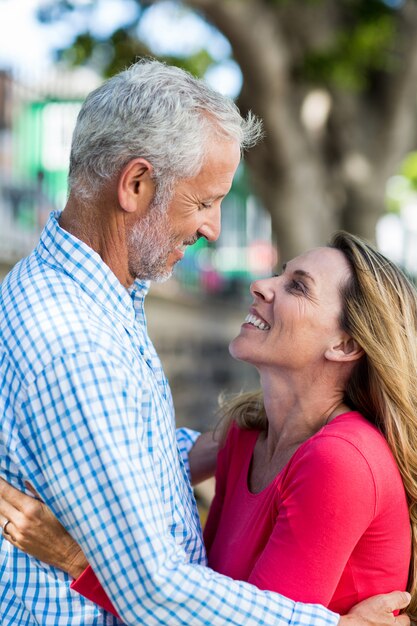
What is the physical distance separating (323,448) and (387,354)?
15.0 inches

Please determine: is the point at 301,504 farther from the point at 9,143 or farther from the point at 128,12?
the point at 9,143

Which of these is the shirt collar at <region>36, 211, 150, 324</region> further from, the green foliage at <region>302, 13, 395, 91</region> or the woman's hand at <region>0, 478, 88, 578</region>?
the green foliage at <region>302, 13, 395, 91</region>

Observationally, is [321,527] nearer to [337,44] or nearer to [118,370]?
[118,370]


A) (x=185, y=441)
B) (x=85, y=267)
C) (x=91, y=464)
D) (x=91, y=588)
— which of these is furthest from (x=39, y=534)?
(x=185, y=441)

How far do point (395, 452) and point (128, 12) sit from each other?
292 inches

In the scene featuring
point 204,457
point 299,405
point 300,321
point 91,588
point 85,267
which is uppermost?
Result: point 85,267

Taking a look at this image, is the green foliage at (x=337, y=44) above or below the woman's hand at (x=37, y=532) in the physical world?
above

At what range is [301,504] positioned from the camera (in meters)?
2.07

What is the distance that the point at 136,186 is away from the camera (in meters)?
2.11

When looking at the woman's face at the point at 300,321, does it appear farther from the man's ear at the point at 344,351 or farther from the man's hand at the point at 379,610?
the man's hand at the point at 379,610

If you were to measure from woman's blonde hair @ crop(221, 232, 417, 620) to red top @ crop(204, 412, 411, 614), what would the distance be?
5cm

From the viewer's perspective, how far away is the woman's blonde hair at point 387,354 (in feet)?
7.46

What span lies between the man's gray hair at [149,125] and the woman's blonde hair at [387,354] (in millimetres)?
554

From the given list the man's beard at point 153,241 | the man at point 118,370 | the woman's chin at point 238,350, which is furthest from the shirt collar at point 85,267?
the woman's chin at point 238,350
